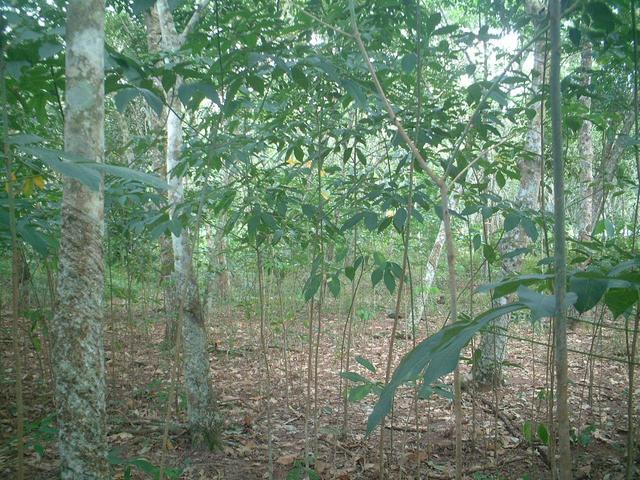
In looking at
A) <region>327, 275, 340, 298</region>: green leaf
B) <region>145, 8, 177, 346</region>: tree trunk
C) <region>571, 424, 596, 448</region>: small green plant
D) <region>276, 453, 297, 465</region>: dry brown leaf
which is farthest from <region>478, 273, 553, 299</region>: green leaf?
<region>145, 8, 177, 346</region>: tree trunk

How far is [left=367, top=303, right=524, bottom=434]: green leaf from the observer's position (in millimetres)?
604

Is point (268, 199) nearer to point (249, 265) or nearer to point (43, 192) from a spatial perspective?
point (43, 192)

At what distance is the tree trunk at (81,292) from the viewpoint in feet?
4.20

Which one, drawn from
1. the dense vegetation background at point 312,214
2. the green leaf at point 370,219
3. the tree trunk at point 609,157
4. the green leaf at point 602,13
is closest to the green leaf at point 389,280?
the dense vegetation background at point 312,214

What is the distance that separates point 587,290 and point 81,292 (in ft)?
4.24

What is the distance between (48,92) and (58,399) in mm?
1085

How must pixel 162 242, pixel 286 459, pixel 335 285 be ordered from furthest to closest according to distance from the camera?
pixel 162 242
pixel 286 459
pixel 335 285

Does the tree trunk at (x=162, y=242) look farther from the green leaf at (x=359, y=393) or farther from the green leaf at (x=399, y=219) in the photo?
the green leaf at (x=359, y=393)

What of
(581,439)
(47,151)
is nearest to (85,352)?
(47,151)

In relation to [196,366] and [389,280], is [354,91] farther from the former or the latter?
[196,366]

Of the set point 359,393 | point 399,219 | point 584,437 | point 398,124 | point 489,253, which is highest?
point 398,124

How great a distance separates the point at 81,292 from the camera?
51.4 inches

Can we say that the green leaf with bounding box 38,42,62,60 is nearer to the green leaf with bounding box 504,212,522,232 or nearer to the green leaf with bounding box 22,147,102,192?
the green leaf with bounding box 22,147,102,192

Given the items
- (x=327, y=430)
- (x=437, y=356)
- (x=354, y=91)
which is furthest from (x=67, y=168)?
(x=327, y=430)
